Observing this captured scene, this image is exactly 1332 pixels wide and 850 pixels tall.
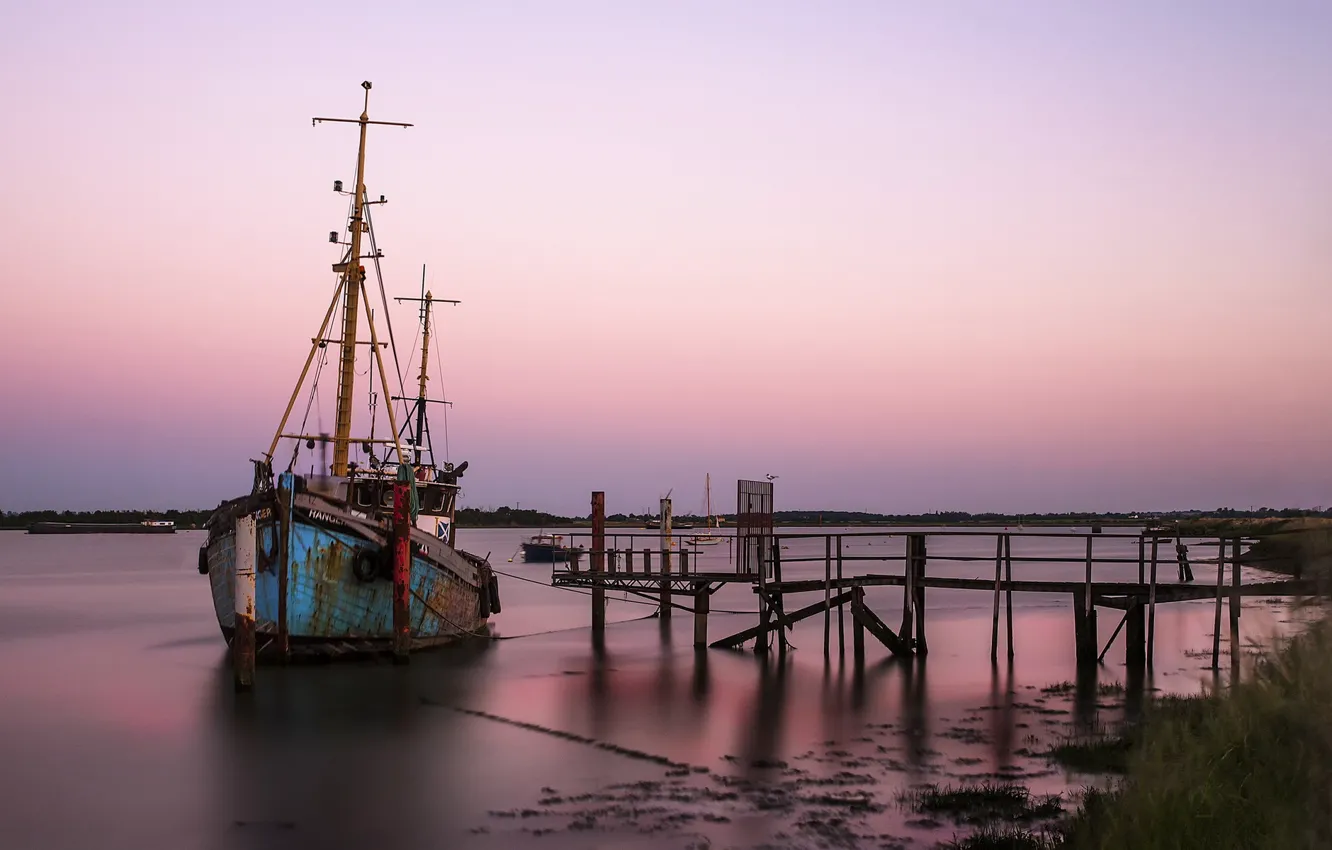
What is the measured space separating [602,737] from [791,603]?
2992 cm

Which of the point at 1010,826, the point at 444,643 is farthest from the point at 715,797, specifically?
the point at 444,643

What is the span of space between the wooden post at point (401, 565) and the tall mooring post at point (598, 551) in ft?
17.3

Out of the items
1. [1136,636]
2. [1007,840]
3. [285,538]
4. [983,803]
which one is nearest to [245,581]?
[285,538]

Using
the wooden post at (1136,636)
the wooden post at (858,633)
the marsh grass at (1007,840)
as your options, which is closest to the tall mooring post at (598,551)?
the wooden post at (858,633)

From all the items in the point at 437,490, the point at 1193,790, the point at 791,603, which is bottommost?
the point at 791,603

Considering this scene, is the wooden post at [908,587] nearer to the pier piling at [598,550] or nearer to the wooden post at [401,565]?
the pier piling at [598,550]

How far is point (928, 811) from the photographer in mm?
11859

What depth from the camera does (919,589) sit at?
2541 centimetres

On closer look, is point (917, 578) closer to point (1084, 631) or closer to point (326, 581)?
point (1084, 631)

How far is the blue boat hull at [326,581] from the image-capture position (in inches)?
887

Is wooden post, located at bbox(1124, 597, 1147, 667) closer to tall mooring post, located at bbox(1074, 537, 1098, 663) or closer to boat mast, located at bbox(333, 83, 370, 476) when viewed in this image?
tall mooring post, located at bbox(1074, 537, 1098, 663)

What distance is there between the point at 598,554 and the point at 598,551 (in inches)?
18.0

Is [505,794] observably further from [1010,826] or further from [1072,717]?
[1072,717]

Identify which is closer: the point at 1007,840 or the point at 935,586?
the point at 1007,840
